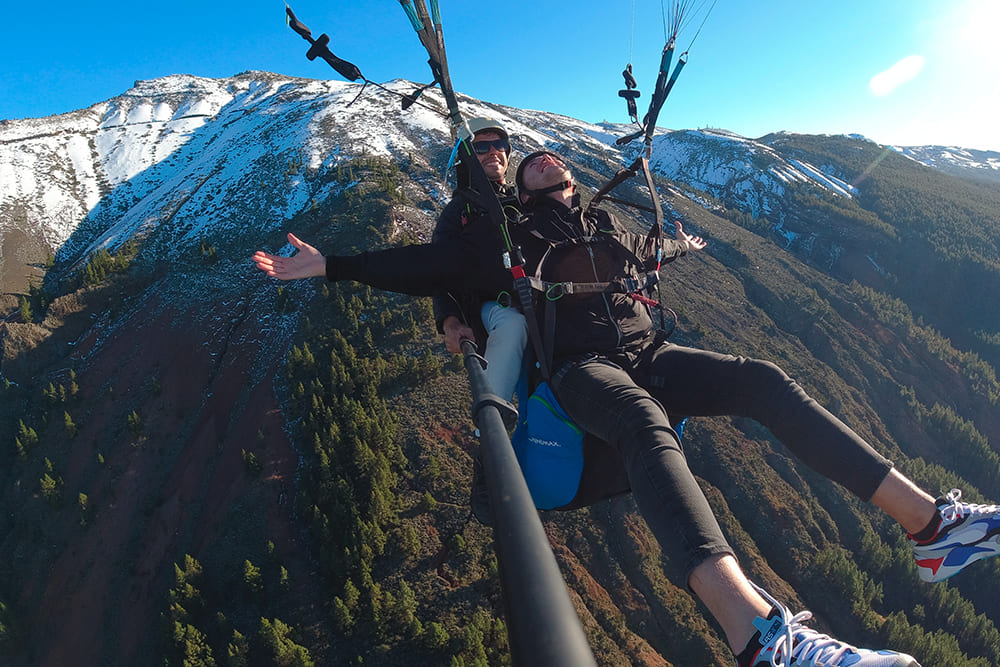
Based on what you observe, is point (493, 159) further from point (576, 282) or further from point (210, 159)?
point (210, 159)

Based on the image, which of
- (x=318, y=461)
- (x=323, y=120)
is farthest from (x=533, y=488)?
(x=323, y=120)

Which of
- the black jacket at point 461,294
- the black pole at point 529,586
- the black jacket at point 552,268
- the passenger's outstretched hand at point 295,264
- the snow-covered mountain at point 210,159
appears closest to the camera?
the black pole at point 529,586

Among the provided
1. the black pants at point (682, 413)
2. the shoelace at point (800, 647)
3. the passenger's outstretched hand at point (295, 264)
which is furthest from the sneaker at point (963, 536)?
the passenger's outstretched hand at point (295, 264)

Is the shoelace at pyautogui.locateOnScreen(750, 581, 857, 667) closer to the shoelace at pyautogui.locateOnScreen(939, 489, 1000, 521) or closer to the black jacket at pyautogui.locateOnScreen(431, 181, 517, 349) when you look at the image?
the shoelace at pyautogui.locateOnScreen(939, 489, 1000, 521)

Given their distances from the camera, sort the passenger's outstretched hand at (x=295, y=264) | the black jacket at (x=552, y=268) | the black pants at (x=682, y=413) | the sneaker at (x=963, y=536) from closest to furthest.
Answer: the black pants at (x=682, y=413) → the sneaker at (x=963, y=536) → the passenger's outstretched hand at (x=295, y=264) → the black jacket at (x=552, y=268)

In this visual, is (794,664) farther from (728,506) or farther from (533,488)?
(728,506)

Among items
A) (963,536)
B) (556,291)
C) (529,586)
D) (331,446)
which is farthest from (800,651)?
(331,446)

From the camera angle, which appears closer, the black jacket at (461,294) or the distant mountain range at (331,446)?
the black jacket at (461,294)

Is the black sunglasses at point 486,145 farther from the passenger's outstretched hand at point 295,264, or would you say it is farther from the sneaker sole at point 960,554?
the sneaker sole at point 960,554
